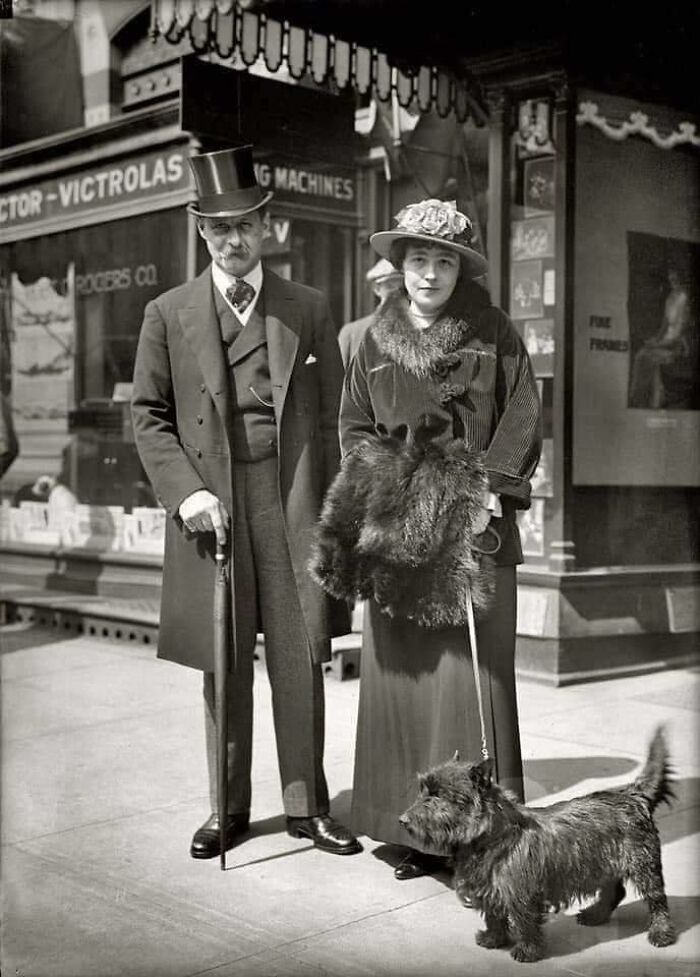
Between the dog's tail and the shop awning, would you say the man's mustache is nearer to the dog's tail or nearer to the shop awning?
the dog's tail

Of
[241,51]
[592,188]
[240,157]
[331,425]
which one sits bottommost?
[331,425]

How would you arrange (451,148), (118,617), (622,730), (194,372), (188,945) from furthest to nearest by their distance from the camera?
(118,617) < (451,148) < (622,730) < (194,372) < (188,945)

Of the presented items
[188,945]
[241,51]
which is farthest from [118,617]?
[188,945]

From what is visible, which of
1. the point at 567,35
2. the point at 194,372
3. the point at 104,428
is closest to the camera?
the point at 194,372

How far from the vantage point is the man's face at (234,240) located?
173 inches

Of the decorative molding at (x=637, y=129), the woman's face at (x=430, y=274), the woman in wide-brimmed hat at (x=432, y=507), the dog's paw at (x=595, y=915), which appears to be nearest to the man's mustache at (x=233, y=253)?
the woman in wide-brimmed hat at (x=432, y=507)

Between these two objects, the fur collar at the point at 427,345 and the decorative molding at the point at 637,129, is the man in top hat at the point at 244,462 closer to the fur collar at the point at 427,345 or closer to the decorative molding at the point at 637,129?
the fur collar at the point at 427,345

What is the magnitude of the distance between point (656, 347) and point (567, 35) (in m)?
1.91

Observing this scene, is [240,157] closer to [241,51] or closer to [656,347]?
[241,51]

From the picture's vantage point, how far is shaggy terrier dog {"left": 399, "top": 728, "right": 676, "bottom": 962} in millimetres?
3402

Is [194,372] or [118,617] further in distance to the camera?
[118,617]

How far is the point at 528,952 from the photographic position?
3.44m

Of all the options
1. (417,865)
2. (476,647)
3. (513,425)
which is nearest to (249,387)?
(513,425)

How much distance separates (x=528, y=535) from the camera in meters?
7.54
